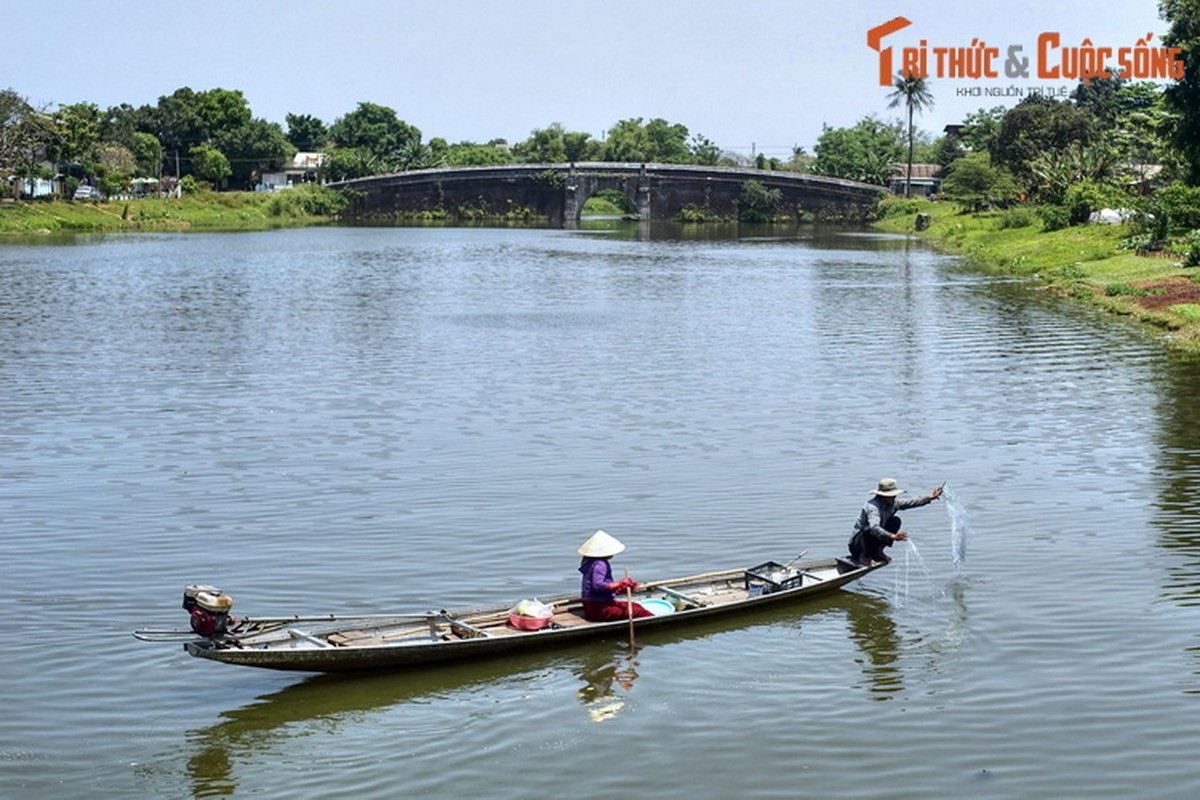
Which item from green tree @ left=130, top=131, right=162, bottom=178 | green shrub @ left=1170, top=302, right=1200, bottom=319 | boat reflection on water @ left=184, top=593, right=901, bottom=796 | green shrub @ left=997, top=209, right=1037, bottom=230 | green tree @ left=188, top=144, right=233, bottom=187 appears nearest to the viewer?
boat reflection on water @ left=184, top=593, right=901, bottom=796

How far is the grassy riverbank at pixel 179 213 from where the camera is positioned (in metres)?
90.9

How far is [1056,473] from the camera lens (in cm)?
2305

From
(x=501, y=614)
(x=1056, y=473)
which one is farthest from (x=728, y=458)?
(x=501, y=614)

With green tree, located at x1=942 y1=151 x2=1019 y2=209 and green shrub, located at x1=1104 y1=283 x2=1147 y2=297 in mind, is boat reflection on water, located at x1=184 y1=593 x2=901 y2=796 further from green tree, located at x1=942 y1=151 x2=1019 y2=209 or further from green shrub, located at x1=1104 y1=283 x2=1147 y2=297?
green tree, located at x1=942 y1=151 x2=1019 y2=209

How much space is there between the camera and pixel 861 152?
5595 inches

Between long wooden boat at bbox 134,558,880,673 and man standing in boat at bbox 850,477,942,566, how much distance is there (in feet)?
2.32

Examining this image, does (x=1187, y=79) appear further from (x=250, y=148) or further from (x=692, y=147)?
(x=692, y=147)

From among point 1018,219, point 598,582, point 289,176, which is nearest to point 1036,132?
point 1018,219

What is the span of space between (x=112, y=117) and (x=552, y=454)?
384 feet

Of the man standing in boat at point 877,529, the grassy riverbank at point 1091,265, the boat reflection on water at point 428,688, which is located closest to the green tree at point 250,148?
the grassy riverbank at point 1091,265

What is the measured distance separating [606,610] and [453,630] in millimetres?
1713

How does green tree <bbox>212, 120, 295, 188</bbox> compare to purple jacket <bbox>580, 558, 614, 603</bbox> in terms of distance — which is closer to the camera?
purple jacket <bbox>580, 558, 614, 603</bbox>

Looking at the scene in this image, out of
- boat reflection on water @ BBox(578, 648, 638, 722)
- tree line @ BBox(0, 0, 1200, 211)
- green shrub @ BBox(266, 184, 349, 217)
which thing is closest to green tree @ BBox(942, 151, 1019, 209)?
tree line @ BBox(0, 0, 1200, 211)

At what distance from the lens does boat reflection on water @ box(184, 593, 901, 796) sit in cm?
1285
